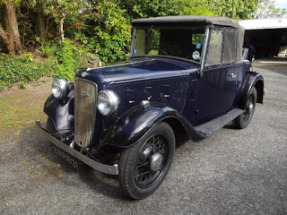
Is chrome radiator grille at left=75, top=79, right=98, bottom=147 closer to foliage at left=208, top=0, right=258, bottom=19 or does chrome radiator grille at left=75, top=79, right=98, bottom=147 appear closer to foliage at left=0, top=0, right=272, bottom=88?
foliage at left=0, top=0, right=272, bottom=88

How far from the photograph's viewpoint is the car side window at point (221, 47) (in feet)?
10.3

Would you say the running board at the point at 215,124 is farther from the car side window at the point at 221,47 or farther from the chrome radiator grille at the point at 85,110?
the chrome radiator grille at the point at 85,110

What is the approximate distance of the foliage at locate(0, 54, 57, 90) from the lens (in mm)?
6281

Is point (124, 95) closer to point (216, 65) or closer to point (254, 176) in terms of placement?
point (216, 65)

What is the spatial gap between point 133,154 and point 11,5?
21.7ft

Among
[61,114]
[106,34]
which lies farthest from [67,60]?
[61,114]

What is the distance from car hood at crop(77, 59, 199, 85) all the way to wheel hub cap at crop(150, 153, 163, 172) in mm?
843

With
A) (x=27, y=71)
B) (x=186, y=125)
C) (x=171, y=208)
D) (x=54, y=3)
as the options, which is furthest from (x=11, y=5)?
(x=171, y=208)

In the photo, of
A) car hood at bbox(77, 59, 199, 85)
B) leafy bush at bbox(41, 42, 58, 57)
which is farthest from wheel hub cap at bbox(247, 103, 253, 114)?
leafy bush at bbox(41, 42, 58, 57)

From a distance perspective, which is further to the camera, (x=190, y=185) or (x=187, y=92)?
(x=187, y=92)

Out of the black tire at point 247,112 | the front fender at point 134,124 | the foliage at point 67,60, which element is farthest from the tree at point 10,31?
the black tire at point 247,112

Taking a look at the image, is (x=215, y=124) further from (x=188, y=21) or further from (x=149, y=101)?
(x=188, y=21)

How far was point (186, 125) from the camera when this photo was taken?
2.66 m

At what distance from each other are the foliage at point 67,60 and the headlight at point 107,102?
5475mm
